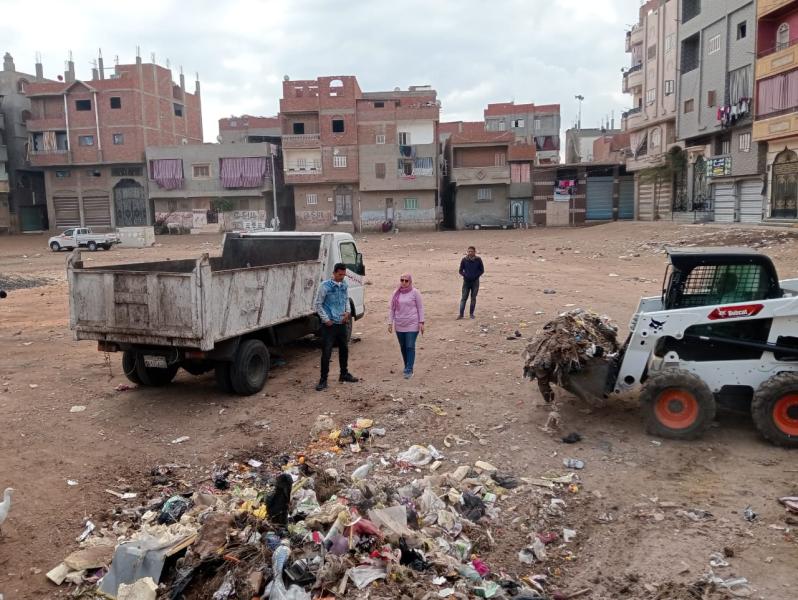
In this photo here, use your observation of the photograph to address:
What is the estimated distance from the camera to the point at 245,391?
846cm

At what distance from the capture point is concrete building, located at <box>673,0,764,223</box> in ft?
106

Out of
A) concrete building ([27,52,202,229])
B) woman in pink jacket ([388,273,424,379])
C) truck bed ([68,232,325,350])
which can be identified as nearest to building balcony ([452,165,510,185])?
concrete building ([27,52,202,229])

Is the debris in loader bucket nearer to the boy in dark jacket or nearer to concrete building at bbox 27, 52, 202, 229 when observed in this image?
the boy in dark jacket

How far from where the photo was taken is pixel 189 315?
7.56m

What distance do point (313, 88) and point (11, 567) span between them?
49.2 meters

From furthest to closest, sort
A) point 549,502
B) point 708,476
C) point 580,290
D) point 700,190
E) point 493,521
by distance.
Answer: point 700,190 < point 580,290 < point 708,476 < point 549,502 < point 493,521

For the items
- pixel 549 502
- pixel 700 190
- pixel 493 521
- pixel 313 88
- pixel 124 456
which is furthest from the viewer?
pixel 313 88

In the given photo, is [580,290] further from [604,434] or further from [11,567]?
[11,567]

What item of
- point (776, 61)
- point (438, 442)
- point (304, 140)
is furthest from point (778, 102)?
point (304, 140)

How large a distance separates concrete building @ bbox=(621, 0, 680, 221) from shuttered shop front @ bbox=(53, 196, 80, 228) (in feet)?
146

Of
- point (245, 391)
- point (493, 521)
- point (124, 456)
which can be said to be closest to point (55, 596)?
point (124, 456)

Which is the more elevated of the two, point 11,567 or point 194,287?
point 194,287

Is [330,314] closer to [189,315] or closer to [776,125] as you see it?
[189,315]

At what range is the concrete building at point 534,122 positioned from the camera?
75625 mm
